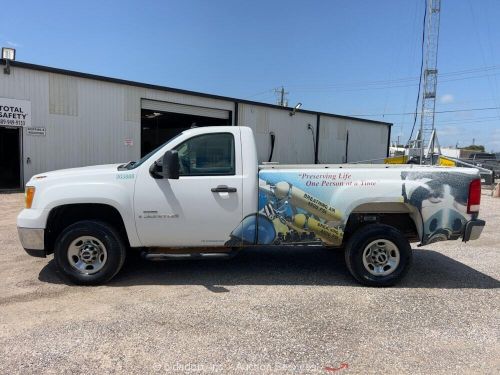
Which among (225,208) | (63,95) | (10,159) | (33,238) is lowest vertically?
(33,238)

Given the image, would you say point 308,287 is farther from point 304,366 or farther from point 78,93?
point 78,93

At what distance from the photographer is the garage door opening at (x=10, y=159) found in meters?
17.4

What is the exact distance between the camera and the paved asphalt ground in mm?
3590

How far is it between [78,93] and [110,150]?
2.82 meters

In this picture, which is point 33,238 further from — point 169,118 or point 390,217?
point 169,118

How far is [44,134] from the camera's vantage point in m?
17.5

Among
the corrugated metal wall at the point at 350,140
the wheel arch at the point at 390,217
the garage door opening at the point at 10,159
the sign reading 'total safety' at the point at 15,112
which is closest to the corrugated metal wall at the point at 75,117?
the sign reading 'total safety' at the point at 15,112

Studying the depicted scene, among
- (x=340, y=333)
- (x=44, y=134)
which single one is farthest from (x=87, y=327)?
(x=44, y=134)

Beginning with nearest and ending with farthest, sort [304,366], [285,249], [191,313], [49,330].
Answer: [304,366] < [49,330] < [191,313] < [285,249]

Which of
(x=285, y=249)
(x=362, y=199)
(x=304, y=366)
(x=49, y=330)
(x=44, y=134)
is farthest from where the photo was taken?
(x=44, y=134)

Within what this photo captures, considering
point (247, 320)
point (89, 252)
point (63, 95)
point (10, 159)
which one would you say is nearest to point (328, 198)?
point (247, 320)

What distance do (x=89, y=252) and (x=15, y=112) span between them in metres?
13.8

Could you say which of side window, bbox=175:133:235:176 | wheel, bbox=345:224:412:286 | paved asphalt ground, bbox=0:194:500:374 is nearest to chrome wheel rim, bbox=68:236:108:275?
paved asphalt ground, bbox=0:194:500:374

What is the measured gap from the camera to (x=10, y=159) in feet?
59.5
